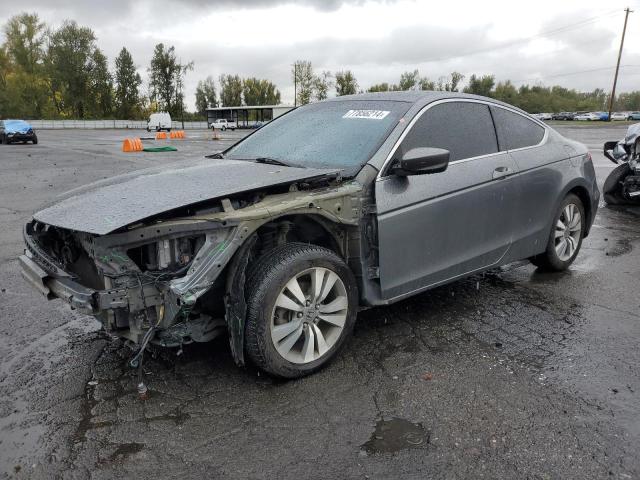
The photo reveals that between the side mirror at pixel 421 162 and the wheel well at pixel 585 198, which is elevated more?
the side mirror at pixel 421 162

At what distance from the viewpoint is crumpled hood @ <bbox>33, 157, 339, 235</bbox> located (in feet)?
9.14

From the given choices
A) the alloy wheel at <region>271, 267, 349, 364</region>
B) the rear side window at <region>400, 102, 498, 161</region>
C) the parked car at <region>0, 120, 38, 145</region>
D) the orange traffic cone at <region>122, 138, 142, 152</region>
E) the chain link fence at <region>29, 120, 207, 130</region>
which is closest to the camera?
the alloy wheel at <region>271, 267, 349, 364</region>

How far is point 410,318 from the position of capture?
413 centimetres

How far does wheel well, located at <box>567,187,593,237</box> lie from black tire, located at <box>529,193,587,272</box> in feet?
0.13

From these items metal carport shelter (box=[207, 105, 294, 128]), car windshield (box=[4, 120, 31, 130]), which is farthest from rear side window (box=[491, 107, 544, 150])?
metal carport shelter (box=[207, 105, 294, 128])

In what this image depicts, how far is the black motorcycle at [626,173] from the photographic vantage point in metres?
8.45

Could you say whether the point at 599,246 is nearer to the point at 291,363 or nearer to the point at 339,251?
the point at 339,251

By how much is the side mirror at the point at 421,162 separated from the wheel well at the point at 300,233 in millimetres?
558

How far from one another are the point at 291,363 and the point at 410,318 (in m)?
1.35

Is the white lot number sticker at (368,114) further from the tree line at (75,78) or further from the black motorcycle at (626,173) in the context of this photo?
the tree line at (75,78)

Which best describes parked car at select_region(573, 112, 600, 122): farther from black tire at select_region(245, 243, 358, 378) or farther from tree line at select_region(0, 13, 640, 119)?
black tire at select_region(245, 243, 358, 378)

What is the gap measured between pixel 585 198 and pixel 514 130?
124 centimetres

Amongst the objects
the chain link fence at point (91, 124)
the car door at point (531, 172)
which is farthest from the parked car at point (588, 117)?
the car door at point (531, 172)

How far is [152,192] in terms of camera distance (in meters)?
3.13
